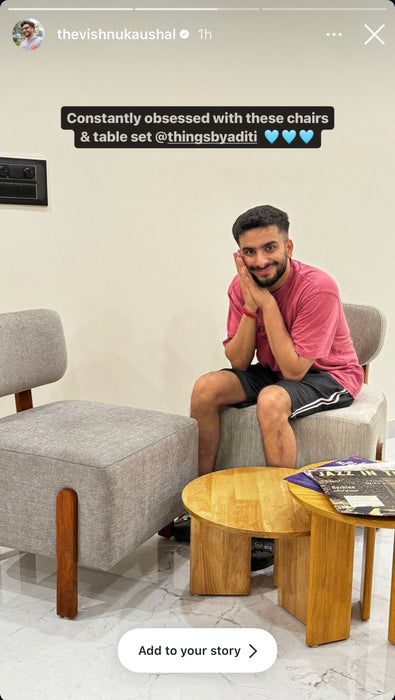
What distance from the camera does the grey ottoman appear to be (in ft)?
5.69

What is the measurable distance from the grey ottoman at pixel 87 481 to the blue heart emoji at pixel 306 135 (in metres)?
1.61

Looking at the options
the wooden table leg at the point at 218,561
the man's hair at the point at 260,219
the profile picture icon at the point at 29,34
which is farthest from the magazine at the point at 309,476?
the profile picture icon at the point at 29,34

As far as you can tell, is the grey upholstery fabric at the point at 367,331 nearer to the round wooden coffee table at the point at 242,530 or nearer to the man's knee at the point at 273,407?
the man's knee at the point at 273,407

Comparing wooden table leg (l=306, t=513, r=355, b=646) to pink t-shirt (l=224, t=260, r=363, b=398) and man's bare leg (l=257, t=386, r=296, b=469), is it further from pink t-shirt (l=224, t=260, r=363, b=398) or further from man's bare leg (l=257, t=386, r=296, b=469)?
pink t-shirt (l=224, t=260, r=363, b=398)

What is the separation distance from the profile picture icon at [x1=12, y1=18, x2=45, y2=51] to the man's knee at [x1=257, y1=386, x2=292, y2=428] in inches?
68.8

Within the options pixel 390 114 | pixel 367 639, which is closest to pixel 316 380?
pixel 367 639

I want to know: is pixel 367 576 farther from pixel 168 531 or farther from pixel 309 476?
pixel 168 531

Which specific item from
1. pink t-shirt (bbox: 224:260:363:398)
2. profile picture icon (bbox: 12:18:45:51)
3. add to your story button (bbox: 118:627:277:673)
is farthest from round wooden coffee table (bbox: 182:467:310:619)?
profile picture icon (bbox: 12:18:45:51)

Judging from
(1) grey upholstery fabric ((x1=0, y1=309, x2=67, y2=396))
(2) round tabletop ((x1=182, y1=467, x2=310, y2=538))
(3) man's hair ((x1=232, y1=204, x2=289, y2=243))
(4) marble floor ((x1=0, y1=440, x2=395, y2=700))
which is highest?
(3) man's hair ((x1=232, y1=204, x2=289, y2=243))

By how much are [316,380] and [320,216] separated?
1.10m

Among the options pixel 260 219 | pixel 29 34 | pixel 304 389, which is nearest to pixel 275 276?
pixel 260 219

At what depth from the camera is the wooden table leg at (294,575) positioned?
5.55ft

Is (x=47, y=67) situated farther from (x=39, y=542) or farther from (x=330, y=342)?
(x=39, y=542)

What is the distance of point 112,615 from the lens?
70.7 inches
